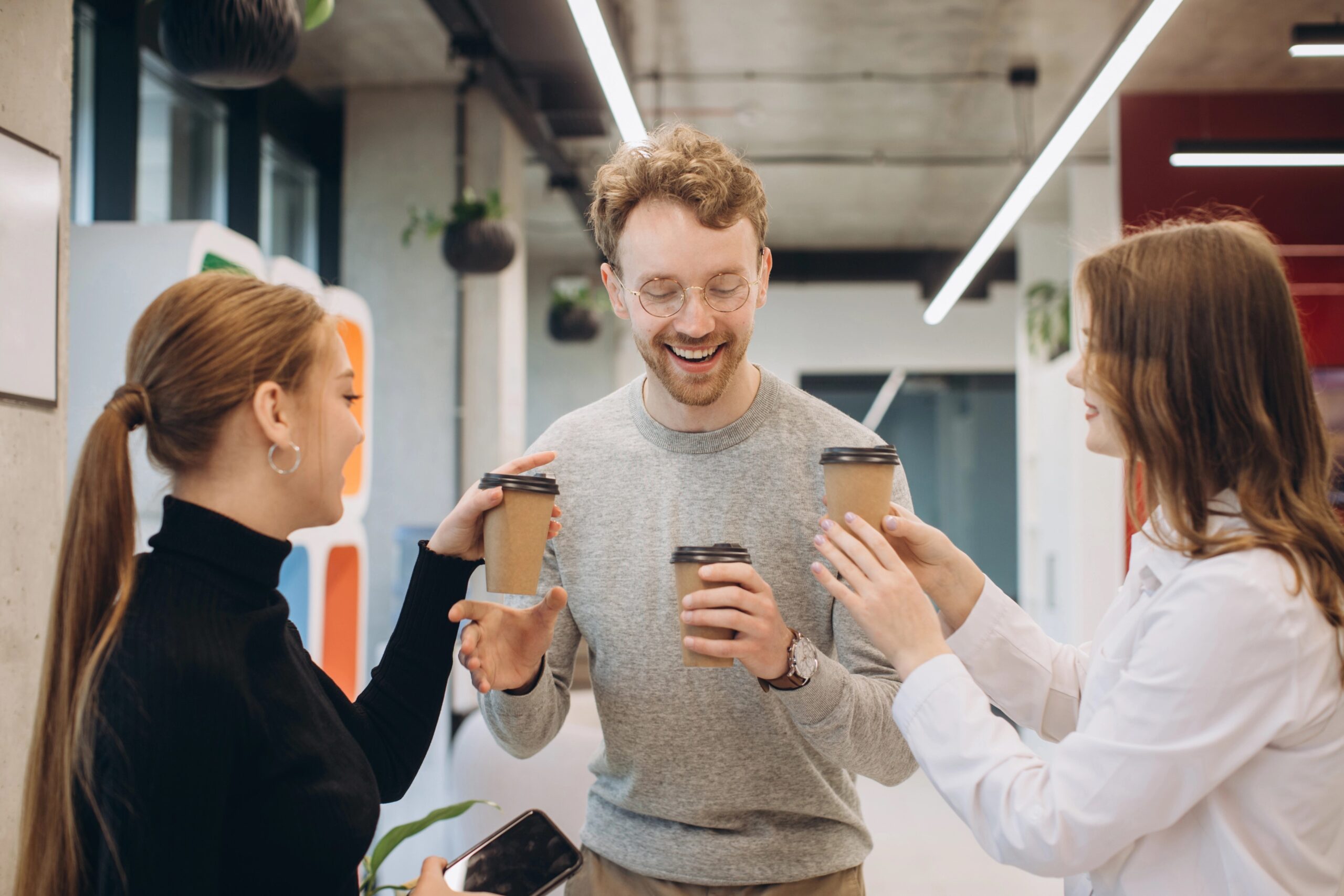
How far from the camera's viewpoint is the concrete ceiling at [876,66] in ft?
17.6

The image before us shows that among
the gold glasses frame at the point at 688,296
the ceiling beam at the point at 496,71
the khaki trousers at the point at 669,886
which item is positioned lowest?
the khaki trousers at the point at 669,886

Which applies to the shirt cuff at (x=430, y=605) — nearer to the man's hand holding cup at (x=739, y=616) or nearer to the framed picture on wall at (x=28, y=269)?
the man's hand holding cup at (x=739, y=616)

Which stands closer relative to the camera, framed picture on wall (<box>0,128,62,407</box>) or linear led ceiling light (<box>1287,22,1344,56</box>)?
framed picture on wall (<box>0,128,62,407</box>)

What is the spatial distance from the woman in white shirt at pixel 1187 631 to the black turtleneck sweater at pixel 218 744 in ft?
1.97

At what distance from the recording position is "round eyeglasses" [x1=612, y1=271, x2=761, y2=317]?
56.9 inches

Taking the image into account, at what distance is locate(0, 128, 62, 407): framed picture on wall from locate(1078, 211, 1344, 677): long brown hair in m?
1.73

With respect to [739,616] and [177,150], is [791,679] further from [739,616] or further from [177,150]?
[177,150]

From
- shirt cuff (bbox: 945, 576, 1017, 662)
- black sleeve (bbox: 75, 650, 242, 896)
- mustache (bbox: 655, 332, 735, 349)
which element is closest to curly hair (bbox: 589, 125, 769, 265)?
mustache (bbox: 655, 332, 735, 349)

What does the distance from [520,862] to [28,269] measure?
4.44 ft

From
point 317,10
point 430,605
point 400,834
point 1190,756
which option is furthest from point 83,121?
point 1190,756

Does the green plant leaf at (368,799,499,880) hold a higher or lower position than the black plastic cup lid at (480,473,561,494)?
lower

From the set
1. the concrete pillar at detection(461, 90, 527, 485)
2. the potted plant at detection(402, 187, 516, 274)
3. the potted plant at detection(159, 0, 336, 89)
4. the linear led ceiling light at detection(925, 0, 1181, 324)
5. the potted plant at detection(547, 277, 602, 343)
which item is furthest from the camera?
the potted plant at detection(547, 277, 602, 343)

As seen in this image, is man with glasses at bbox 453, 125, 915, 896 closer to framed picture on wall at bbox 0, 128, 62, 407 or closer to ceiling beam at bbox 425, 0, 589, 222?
framed picture on wall at bbox 0, 128, 62, 407

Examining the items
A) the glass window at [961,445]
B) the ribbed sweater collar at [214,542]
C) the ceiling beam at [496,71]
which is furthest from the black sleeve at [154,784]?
the glass window at [961,445]
